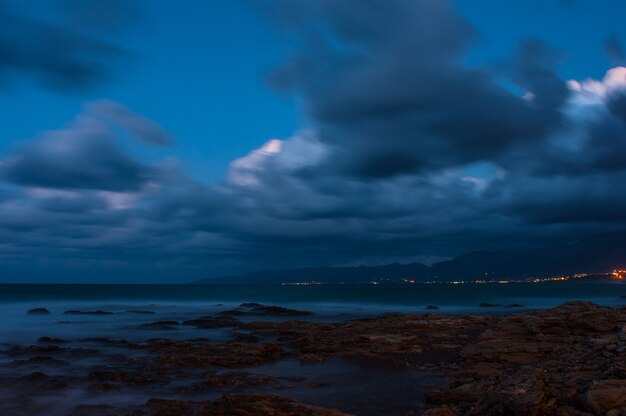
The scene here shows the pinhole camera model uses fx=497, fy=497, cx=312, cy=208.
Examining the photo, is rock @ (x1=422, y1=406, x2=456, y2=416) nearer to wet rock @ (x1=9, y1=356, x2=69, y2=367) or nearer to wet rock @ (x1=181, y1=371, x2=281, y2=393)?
wet rock @ (x1=181, y1=371, x2=281, y2=393)

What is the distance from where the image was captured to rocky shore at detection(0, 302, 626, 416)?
548 inches

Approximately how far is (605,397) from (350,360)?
14.0 m

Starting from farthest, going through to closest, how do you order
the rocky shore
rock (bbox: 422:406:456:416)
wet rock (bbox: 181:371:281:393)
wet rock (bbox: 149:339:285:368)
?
wet rock (bbox: 149:339:285:368), wet rock (bbox: 181:371:281:393), the rocky shore, rock (bbox: 422:406:456:416)

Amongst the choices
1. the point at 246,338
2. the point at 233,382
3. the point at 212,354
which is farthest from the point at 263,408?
the point at 246,338

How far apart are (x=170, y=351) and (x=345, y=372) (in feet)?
38.1

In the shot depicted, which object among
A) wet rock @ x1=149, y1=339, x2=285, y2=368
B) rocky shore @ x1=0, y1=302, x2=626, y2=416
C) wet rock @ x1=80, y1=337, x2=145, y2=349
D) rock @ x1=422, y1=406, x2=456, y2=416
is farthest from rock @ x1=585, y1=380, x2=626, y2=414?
wet rock @ x1=80, y1=337, x2=145, y2=349

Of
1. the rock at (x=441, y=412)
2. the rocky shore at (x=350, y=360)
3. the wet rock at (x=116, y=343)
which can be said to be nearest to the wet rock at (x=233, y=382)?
the rocky shore at (x=350, y=360)

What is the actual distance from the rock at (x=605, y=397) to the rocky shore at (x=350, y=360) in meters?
0.03

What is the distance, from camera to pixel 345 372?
22141 mm

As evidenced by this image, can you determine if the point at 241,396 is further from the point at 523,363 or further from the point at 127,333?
the point at 127,333

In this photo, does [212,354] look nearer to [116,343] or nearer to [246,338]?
[246,338]

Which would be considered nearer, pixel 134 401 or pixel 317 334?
pixel 134 401

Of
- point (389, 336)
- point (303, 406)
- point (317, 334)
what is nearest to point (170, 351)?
point (317, 334)

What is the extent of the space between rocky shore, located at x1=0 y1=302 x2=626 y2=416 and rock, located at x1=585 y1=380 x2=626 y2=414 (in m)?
0.03
